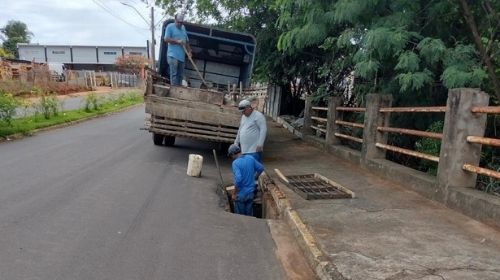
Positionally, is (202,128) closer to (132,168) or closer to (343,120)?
(132,168)

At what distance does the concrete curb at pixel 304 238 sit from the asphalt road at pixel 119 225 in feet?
1.08

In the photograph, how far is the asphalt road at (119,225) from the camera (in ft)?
13.1

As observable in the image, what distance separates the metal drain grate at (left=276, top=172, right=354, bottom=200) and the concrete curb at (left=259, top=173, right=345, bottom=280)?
11.9 inches

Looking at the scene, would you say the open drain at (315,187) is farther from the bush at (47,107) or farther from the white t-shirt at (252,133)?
the bush at (47,107)

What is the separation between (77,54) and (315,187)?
212 ft

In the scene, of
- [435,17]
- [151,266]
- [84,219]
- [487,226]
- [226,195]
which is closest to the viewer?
[151,266]

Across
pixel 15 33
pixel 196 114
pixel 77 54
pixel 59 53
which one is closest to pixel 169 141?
pixel 196 114

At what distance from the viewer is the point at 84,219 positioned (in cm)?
520

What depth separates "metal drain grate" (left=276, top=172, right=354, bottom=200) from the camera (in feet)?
21.1

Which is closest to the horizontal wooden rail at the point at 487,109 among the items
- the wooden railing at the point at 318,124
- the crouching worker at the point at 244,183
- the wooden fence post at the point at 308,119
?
the crouching worker at the point at 244,183

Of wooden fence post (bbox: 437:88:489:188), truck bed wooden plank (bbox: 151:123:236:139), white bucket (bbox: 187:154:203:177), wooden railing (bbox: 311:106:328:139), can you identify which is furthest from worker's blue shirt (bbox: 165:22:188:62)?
wooden fence post (bbox: 437:88:489:188)

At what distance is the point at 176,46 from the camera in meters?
10.8

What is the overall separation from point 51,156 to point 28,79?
82.5 feet

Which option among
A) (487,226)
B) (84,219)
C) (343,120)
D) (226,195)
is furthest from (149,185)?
(343,120)
